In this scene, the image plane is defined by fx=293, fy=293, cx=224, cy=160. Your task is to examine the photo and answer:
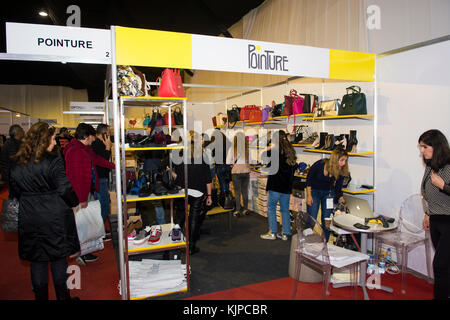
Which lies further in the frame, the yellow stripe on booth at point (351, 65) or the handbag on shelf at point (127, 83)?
the yellow stripe on booth at point (351, 65)

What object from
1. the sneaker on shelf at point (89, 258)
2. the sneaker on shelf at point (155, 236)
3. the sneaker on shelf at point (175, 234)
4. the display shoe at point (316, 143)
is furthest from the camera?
the display shoe at point (316, 143)

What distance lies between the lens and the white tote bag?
3514mm

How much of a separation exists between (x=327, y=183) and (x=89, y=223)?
3.02m

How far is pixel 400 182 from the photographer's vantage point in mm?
3498

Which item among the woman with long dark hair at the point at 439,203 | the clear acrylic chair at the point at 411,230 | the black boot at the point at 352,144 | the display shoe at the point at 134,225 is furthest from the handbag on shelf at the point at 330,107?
the display shoe at the point at 134,225

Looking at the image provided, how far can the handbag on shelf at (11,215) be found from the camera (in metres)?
2.46

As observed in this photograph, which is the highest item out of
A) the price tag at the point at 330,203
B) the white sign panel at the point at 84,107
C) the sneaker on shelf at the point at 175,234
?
the white sign panel at the point at 84,107

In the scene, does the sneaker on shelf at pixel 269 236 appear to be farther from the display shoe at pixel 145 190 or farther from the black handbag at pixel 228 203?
the display shoe at pixel 145 190

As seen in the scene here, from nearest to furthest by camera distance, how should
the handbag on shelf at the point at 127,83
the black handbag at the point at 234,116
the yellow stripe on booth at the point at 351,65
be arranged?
the handbag on shelf at the point at 127,83 → the yellow stripe on booth at the point at 351,65 → the black handbag at the point at 234,116

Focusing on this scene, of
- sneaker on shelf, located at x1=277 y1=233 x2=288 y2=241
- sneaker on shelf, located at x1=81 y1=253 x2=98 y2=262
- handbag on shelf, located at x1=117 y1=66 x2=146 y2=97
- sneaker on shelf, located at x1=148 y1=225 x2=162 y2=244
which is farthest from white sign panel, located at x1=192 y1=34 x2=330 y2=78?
sneaker on shelf, located at x1=81 y1=253 x2=98 y2=262

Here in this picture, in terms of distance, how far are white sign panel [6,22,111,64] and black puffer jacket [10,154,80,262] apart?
85 cm

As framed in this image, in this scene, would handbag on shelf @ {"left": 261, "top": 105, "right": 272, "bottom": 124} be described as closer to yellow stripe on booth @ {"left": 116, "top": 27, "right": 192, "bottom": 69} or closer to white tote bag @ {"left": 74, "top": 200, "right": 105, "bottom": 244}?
yellow stripe on booth @ {"left": 116, "top": 27, "right": 192, "bottom": 69}

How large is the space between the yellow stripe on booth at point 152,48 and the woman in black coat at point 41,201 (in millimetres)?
881

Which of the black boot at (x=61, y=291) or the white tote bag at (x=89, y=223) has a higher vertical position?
the white tote bag at (x=89, y=223)
